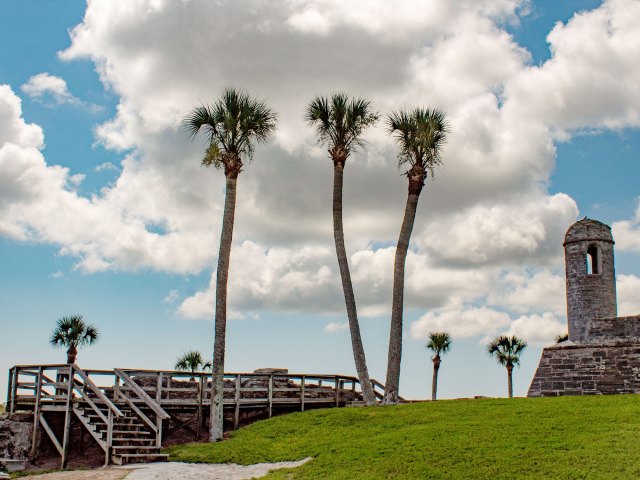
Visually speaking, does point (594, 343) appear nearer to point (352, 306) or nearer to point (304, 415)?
point (352, 306)

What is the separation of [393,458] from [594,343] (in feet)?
48.0

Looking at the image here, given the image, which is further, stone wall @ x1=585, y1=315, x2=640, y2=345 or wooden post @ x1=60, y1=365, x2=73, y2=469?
stone wall @ x1=585, y1=315, x2=640, y2=345

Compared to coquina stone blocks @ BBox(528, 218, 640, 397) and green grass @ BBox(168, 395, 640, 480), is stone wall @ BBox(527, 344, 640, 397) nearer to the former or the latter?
coquina stone blocks @ BBox(528, 218, 640, 397)

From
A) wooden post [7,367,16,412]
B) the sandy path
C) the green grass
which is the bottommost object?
the sandy path

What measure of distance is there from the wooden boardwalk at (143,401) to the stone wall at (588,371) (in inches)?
265

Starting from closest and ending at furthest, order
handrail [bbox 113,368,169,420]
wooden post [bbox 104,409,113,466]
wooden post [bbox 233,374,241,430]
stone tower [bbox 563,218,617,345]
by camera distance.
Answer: wooden post [bbox 104,409,113,466], handrail [bbox 113,368,169,420], wooden post [bbox 233,374,241,430], stone tower [bbox 563,218,617,345]

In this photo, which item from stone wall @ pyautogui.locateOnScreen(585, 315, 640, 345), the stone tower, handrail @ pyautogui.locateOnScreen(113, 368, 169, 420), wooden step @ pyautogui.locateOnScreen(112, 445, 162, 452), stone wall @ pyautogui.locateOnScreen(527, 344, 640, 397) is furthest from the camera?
the stone tower

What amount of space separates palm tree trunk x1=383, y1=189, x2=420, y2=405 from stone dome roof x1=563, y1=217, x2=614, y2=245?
689 cm

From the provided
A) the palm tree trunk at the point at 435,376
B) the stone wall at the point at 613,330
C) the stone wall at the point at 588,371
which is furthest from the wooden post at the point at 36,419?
the palm tree trunk at the point at 435,376

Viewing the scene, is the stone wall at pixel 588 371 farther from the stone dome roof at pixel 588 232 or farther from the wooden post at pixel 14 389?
the wooden post at pixel 14 389

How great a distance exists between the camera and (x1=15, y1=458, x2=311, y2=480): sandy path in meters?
17.8

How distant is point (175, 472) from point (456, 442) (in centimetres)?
713

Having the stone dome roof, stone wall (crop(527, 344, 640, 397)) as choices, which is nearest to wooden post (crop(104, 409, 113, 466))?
stone wall (crop(527, 344, 640, 397))

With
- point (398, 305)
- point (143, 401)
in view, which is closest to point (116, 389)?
point (143, 401)
